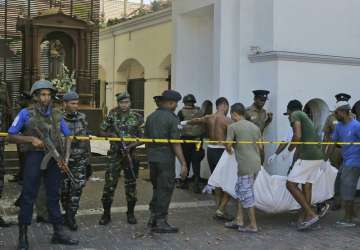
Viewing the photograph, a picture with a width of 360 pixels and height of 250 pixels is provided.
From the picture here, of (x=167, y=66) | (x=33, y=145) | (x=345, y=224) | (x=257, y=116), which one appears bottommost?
(x=345, y=224)

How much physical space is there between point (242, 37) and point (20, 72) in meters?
9.17

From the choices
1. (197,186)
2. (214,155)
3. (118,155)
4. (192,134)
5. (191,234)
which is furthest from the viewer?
(192,134)

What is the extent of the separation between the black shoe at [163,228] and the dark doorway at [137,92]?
564 inches

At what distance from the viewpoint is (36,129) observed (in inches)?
233

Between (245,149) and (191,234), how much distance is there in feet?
4.35

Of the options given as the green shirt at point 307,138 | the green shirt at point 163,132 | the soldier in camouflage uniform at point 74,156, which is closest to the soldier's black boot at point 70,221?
the soldier in camouflage uniform at point 74,156

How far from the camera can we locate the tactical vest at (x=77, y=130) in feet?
23.0

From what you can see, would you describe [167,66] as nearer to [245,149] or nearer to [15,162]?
[15,162]

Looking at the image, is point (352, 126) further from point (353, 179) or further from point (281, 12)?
point (281, 12)

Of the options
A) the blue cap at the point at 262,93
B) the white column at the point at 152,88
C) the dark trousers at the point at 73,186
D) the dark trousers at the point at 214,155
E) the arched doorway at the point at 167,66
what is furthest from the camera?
the white column at the point at 152,88

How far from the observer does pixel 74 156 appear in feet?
23.1

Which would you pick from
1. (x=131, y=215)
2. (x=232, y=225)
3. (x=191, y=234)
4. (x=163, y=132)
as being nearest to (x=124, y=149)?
(x=163, y=132)

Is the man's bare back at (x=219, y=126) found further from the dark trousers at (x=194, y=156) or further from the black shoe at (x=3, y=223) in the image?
the black shoe at (x=3, y=223)

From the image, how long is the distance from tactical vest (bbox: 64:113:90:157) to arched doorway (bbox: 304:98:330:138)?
471 centimetres
